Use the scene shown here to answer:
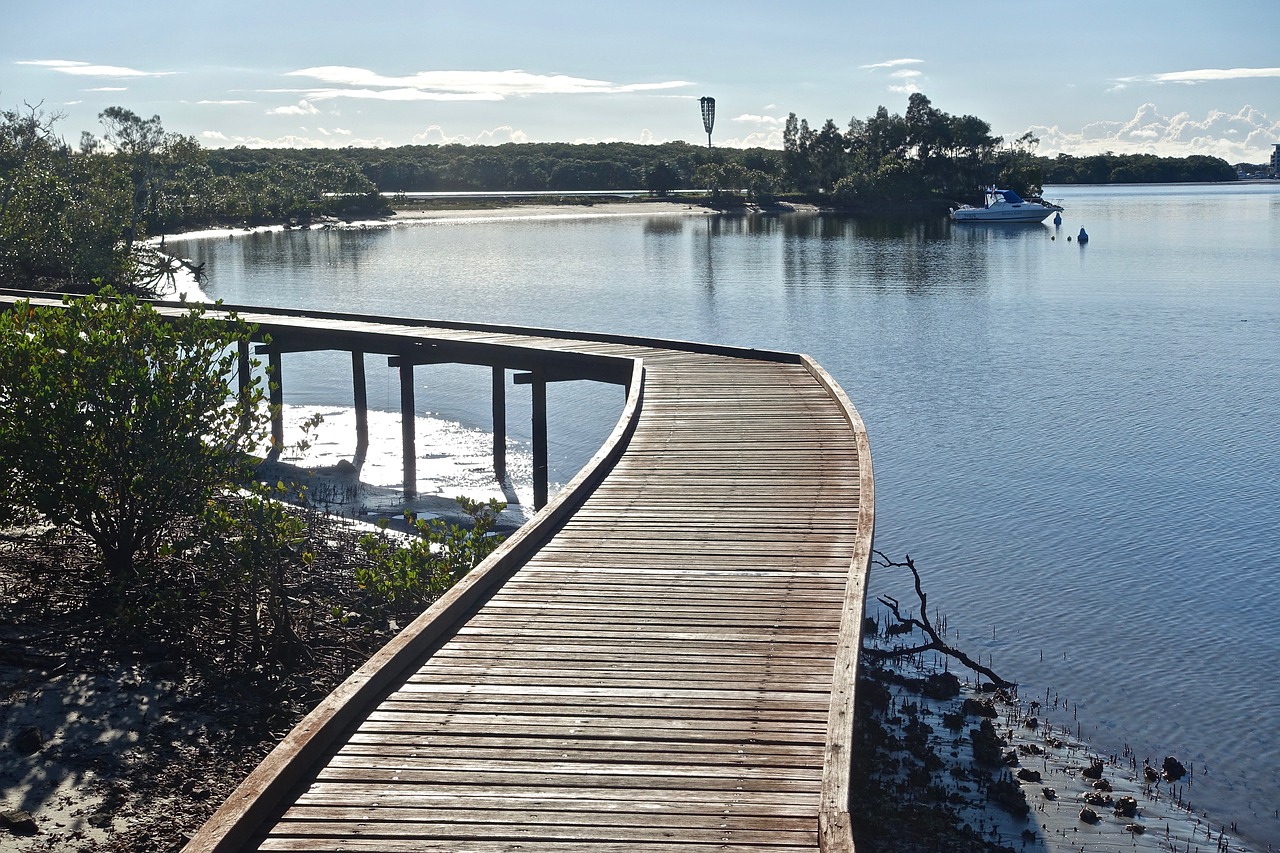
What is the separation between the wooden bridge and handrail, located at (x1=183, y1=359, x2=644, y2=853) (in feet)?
0.04

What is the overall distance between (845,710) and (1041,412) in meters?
19.7

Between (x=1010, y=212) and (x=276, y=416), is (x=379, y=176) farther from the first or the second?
(x=276, y=416)

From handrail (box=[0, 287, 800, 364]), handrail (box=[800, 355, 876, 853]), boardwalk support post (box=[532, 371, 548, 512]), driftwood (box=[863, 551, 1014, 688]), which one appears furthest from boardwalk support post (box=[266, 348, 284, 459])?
handrail (box=[800, 355, 876, 853])

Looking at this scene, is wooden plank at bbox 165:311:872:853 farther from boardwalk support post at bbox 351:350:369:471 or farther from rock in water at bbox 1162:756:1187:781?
boardwalk support post at bbox 351:350:369:471

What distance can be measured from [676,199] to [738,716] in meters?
131

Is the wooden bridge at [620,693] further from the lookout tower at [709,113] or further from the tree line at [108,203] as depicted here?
the lookout tower at [709,113]

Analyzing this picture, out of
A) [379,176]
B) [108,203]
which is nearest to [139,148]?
[108,203]

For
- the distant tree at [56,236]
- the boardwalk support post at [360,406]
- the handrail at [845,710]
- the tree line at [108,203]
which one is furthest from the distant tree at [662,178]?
the handrail at [845,710]

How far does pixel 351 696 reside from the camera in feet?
18.5

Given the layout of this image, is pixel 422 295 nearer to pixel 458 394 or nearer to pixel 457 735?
pixel 458 394

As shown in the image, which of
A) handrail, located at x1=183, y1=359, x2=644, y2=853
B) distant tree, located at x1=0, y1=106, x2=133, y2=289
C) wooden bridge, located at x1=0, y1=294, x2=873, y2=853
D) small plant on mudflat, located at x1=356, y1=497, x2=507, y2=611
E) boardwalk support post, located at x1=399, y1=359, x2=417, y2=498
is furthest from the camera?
distant tree, located at x1=0, y1=106, x2=133, y2=289

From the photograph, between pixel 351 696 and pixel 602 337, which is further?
pixel 602 337

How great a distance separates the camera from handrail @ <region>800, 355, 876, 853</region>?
14.5ft

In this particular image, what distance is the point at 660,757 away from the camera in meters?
5.35
